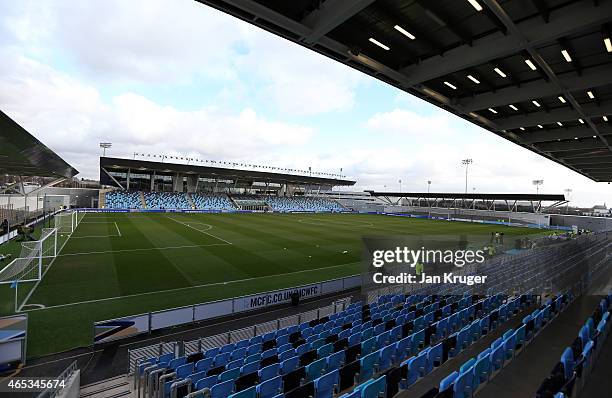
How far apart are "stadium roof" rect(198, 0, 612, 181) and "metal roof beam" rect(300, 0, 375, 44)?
0.02 m

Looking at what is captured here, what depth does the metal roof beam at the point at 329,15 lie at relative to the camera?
615 cm

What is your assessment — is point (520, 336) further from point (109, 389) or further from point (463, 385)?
point (109, 389)

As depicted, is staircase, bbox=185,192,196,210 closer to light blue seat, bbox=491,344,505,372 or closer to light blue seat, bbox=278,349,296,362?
light blue seat, bbox=278,349,296,362

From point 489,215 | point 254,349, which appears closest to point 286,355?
point 254,349

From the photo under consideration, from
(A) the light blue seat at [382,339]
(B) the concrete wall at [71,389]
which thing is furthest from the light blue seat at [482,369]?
(B) the concrete wall at [71,389]

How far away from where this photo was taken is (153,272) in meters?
17.8

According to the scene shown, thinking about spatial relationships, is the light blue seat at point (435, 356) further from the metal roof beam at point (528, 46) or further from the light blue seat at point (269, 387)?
the metal roof beam at point (528, 46)

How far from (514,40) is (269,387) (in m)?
8.85

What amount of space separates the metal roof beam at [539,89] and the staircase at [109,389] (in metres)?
13.7

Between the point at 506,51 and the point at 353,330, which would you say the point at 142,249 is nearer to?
the point at 353,330

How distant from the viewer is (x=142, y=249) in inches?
949

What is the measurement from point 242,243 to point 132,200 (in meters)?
46.7

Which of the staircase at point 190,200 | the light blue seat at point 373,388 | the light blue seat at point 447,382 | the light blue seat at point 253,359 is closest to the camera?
the light blue seat at point 447,382

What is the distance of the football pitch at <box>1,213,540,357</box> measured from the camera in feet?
38.2
